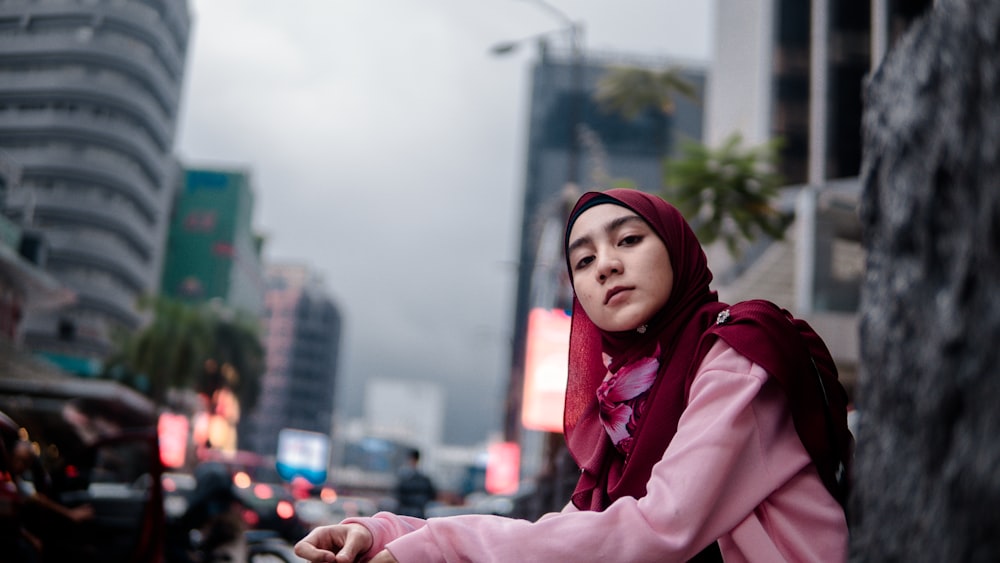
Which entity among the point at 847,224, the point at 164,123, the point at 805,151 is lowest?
the point at 847,224

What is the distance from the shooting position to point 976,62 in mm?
999

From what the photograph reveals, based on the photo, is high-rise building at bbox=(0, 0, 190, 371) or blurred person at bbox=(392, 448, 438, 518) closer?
blurred person at bbox=(392, 448, 438, 518)

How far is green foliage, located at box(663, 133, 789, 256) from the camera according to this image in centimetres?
1277

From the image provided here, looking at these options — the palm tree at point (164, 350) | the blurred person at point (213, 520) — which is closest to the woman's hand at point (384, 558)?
the blurred person at point (213, 520)

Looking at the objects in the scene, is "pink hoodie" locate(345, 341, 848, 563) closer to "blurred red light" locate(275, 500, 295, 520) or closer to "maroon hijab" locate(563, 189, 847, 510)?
"maroon hijab" locate(563, 189, 847, 510)

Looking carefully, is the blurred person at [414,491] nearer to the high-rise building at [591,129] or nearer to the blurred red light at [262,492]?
the blurred red light at [262,492]

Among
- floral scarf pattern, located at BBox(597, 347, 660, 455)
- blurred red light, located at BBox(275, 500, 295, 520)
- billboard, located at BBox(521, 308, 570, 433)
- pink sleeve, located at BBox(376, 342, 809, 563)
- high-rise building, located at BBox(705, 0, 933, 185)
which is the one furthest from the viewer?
high-rise building, located at BBox(705, 0, 933, 185)

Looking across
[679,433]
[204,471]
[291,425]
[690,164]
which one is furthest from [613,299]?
[291,425]

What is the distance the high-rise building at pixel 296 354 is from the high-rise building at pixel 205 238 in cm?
5041

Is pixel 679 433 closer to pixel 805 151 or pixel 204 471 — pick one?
pixel 204 471

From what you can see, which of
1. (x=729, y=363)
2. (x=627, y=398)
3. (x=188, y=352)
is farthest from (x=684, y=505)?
(x=188, y=352)

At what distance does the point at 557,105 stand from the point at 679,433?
95.2 m

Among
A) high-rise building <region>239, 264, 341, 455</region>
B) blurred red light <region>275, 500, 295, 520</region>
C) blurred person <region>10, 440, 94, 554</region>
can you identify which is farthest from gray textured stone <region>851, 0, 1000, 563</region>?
high-rise building <region>239, 264, 341, 455</region>

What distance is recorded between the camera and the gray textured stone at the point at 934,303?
951 mm
